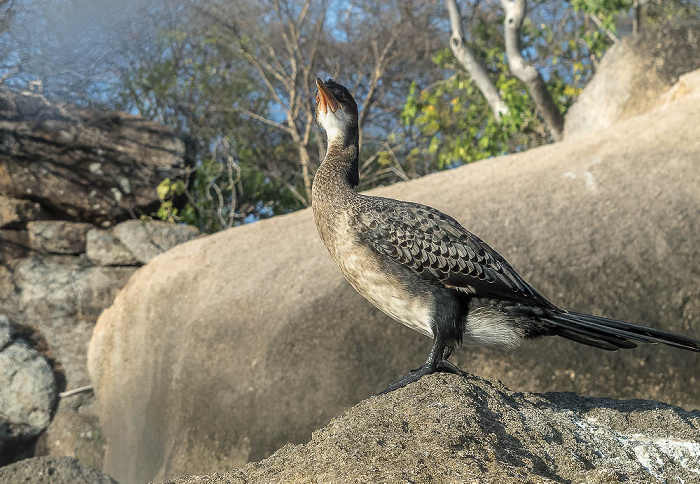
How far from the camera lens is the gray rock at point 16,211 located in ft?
30.5

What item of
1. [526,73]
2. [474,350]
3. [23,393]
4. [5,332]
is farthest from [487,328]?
[5,332]

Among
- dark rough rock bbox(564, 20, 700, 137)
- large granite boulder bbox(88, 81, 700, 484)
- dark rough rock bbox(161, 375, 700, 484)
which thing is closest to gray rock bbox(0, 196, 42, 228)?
large granite boulder bbox(88, 81, 700, 484)

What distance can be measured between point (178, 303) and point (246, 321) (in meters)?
1.21

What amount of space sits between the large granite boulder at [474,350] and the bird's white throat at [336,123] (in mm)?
1969

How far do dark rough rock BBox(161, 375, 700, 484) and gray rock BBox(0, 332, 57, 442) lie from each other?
685 centimetres

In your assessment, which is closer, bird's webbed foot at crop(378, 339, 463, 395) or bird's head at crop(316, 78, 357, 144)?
bird's webbed foot at crop(378, 339, 463, 395)

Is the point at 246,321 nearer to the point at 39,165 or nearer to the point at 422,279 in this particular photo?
the point at 422,279

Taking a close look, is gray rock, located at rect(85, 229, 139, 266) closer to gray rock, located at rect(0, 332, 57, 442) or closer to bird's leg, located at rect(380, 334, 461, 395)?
gray rock, located at rect(0, 332, 57, 442)

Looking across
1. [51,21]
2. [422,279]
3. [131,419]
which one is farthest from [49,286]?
[422,279]

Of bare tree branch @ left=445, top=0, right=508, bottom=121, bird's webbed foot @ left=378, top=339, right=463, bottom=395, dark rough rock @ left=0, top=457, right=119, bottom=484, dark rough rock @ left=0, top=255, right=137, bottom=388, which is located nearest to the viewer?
bird's webbed foot @ left=378, top=339, right=463, bottom=395

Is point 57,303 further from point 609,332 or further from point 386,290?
point 609,332

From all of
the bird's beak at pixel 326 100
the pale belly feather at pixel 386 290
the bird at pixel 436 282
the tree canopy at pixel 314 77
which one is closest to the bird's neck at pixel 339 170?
the bird at pixel 436 282

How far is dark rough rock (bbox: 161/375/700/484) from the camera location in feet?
7.27

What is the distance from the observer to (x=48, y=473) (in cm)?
433
